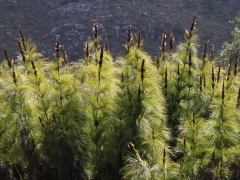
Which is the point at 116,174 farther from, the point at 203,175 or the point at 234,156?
the point at 234,156

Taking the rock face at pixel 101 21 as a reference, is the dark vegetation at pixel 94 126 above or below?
above

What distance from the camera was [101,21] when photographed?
142 ft

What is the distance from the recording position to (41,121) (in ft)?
20.9

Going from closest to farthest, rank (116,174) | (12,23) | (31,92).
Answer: (31,92), (116,174), (12,23)

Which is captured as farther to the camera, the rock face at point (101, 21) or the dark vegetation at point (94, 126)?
the rock face at point (101, 21)

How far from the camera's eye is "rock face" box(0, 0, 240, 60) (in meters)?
39.3

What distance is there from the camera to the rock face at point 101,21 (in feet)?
129

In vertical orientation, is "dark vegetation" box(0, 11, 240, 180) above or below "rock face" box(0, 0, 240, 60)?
above

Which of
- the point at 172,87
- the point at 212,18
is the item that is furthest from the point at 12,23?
the point at 172,87

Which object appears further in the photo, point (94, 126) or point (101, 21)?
point (101, 21)

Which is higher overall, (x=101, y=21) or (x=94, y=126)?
(x=94, y=126)

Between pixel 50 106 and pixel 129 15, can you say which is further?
pixel 129 15

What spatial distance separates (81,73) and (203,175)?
3.43 meters

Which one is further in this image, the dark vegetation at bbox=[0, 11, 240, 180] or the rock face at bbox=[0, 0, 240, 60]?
the rock face at bbox=[0, 0, 240, 60]
